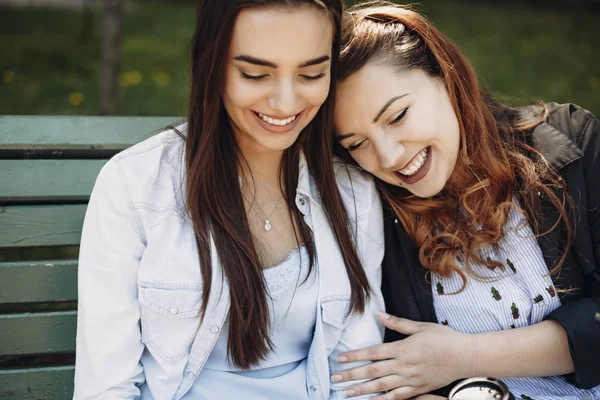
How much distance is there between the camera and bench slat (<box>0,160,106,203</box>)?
2.45 meters

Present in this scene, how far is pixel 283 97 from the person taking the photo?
206 centimetres

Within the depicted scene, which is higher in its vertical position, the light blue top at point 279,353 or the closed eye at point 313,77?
the closed eye at point 313,77

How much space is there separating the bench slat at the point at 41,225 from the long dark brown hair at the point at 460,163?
38.0 inches

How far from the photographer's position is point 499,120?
2602 millimetres

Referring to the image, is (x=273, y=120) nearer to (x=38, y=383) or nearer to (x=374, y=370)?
(x=374, y=370)

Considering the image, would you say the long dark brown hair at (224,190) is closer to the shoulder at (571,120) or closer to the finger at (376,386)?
the finger at (376,386)

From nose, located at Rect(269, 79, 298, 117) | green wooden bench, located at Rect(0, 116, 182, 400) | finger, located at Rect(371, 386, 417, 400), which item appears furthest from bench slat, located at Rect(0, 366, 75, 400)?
nose, located at Rect(269, 79, 298, 117)

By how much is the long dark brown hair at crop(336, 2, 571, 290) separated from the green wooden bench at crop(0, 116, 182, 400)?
3.18ft

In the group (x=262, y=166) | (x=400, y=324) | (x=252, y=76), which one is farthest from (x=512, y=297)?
(x=252, y=76)

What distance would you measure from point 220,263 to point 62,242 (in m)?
0.62

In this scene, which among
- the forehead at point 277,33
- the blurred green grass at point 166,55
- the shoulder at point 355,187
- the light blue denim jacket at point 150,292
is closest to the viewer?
the forehead at point 277,33

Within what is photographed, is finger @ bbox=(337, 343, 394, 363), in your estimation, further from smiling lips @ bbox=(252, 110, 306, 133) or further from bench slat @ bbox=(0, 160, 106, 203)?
bench slat @ bbox=(0, 160, 106, 203)

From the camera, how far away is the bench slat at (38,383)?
241cm

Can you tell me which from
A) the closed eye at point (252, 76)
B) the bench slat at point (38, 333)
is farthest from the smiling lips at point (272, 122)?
the bench slat at point (38, 333)
